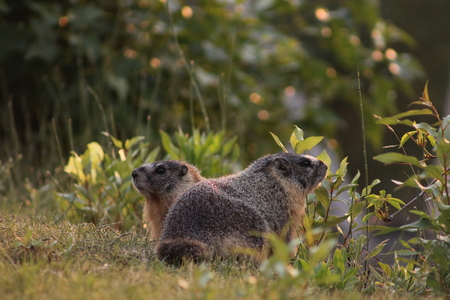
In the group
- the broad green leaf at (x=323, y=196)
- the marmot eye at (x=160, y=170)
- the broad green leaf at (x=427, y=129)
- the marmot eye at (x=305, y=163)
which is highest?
the broad green leaf at (x=427, y=129)

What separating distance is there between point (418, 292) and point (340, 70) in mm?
5943

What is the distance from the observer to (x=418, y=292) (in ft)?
11.6

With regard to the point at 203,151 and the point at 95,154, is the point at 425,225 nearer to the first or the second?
the point at 203,151

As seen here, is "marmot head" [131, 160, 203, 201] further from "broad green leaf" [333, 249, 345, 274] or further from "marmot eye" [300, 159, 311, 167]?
"broad green leaf" [333, 249, 345, 274]

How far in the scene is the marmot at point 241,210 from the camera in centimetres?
363

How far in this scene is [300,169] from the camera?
4406mm

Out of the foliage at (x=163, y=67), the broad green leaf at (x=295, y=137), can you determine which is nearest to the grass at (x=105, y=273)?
the broad green leaf at (x=295, y=137)

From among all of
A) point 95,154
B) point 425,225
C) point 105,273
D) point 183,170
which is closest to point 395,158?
point 425,225

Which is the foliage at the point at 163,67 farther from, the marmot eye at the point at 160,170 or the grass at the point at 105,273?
the grass at the point at 105,273

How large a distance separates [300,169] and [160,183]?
3.72 ft

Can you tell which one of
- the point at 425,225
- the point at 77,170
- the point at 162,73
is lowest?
the point at 77,170

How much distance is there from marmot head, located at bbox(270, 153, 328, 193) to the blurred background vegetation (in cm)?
177

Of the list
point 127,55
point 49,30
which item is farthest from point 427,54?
point 49,30

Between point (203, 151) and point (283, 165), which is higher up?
point (283, 165)
